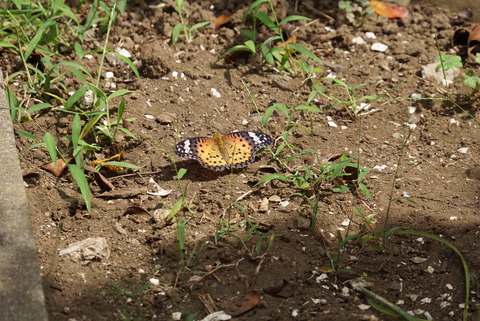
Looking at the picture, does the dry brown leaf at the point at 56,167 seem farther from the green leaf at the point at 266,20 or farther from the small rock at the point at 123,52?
the green leaf at the point at 266,20

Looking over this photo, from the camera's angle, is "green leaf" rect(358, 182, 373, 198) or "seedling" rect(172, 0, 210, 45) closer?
"green leaf" rect(358, 182, 373, 198)

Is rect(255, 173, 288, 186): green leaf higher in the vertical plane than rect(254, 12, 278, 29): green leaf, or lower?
lower

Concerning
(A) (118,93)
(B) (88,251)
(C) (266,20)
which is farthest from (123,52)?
(B) (88,251)

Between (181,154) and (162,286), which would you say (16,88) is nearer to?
(181,154)

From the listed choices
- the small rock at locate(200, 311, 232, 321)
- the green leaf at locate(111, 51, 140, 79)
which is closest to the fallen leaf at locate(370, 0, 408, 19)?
the green leaf at locate(111, 51, 140, 79)

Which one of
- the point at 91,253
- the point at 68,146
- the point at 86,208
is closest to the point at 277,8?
the point at 68,146

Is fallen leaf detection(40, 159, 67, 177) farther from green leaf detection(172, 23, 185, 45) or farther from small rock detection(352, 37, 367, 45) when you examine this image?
small rock detection(352, 37, 367, 45)
